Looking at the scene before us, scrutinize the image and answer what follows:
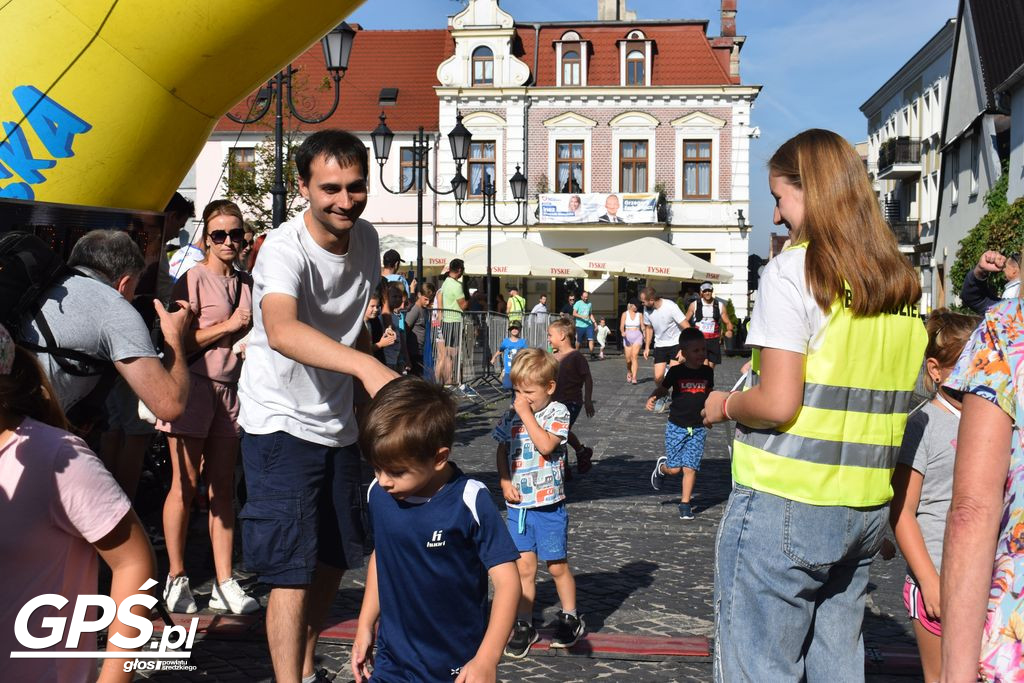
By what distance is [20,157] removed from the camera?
4.36m

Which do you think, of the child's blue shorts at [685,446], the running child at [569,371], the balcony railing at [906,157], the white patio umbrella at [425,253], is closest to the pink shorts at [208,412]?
the running child at [569,371]

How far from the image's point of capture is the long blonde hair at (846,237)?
2924 mm

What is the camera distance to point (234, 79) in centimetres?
479

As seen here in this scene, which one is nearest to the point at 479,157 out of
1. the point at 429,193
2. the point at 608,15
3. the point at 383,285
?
the point at 429,193

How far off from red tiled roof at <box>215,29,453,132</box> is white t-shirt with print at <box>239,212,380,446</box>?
37566 mm

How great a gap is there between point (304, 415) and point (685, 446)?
524 centimetres

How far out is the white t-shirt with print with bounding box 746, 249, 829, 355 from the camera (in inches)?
115

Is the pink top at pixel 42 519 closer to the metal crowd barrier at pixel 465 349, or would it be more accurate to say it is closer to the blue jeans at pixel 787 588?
the blue jeans at pixel 787 588

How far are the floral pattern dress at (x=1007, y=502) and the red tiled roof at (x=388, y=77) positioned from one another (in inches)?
1570

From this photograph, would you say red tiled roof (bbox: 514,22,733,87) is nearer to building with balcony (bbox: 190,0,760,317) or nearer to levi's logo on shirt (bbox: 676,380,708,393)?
building with balcony (bbox: 190,0,760,317)

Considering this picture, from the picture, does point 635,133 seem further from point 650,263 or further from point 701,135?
point 650,263

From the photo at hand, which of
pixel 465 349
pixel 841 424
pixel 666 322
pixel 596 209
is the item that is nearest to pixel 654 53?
pixel 596 209

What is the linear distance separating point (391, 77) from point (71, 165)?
41451 millimetres

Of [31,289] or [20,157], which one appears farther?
[20,157]
